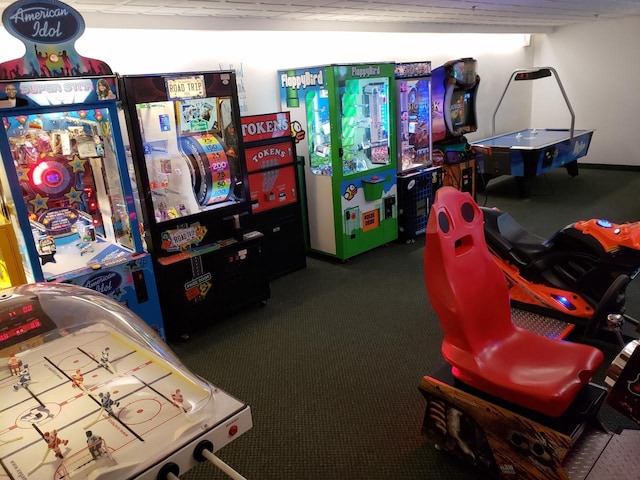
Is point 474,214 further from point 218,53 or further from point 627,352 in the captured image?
point 218,53

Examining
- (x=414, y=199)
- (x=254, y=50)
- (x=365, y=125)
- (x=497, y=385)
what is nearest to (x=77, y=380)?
(x=497, y=385)

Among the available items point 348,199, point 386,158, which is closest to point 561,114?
point 386,158

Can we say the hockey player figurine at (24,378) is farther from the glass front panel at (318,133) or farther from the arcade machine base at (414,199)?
the arcade machine base at (414,199)

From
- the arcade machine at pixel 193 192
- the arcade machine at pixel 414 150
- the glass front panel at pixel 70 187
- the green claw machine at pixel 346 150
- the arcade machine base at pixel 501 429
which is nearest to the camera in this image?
the arcade machine base at pixel 501 429

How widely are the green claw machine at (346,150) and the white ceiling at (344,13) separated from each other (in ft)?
1.67

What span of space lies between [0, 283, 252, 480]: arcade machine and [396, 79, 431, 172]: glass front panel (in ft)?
12.8

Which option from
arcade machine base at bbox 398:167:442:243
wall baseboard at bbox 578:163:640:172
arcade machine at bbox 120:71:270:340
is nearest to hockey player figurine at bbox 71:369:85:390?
arcade machine at bbox 120:71:270:340

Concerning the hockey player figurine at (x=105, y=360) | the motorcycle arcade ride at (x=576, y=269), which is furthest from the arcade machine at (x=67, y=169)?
the motorcycle arcade ride at (x=576, y=269)

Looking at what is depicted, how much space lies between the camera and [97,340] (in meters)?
1.89

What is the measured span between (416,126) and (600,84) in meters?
4.52

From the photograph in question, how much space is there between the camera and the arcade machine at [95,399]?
1.28 metres

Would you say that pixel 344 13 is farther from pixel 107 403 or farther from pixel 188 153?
pixel 107 403

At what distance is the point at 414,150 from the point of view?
555 cm

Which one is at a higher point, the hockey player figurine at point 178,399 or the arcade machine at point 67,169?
the arcade machine at point 67,169
